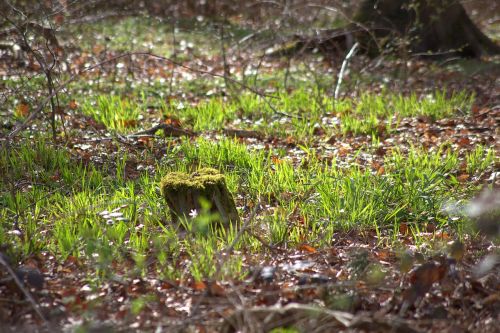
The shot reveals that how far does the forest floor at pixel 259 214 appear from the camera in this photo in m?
3.10

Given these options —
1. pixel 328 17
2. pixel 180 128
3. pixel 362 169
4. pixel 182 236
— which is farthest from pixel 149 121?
pixel 328 17

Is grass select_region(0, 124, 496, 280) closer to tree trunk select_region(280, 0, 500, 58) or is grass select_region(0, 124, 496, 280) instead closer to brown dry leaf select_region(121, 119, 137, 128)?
brown dry leaf select_region(121, 119, 137, 128)

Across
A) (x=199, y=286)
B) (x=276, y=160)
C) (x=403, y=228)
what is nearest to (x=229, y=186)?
(x=276, y=160)

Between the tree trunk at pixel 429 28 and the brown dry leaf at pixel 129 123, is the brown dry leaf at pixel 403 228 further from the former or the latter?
the tree trunk at pixel 429 28

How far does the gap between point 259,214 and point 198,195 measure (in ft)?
1.93

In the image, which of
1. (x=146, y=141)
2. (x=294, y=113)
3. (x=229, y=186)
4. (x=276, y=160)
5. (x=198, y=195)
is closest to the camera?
(x=198, y=195)

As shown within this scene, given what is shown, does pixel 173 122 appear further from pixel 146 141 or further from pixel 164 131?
pixel 146 141

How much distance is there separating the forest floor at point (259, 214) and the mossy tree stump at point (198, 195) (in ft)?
0.34

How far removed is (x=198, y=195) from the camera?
4.16 metres

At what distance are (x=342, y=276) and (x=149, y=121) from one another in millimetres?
3800

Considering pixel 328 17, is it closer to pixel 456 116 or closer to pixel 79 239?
pixel 456 116

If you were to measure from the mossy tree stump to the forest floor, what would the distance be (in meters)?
0.10

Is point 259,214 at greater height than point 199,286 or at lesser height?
lesser

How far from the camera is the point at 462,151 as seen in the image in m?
5.87
